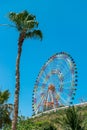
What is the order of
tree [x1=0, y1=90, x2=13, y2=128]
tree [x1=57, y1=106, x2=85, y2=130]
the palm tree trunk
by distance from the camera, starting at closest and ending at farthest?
the palm tree trunk, tree [x1=57, y1=106, x2=85, y2=130], tree [x1=0, y1=90, x2=13, y2=128]

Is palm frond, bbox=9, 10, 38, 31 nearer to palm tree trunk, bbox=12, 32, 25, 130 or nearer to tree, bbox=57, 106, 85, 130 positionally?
palm tree trunk, bbox=12, 32, 25, 130

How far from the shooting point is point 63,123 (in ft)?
132

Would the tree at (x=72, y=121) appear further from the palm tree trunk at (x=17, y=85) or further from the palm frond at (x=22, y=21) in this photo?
the palm frond at (x=22, y=21)

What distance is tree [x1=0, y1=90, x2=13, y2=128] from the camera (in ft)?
162

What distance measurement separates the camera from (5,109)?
49.8 m

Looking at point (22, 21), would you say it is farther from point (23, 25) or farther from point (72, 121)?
point (72, 121)

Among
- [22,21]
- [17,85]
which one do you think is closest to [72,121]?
[17,85]

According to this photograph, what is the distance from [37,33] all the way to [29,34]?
1.01 metres

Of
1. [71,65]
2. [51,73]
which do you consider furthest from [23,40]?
[51,73]

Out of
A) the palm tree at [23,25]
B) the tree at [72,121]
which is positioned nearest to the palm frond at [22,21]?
the palm tree at [23,25]

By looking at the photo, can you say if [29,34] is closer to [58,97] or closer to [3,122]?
[3,122]

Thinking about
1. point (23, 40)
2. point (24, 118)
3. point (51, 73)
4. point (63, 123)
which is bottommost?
point (63, 123)

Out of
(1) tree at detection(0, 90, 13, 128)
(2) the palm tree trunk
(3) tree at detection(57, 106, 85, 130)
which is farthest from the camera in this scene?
(1) tree at detection(0, 90, 13, 128)

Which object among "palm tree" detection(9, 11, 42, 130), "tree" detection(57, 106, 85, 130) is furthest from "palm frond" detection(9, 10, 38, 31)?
"tree" detection(57, 106, 85, 130)
